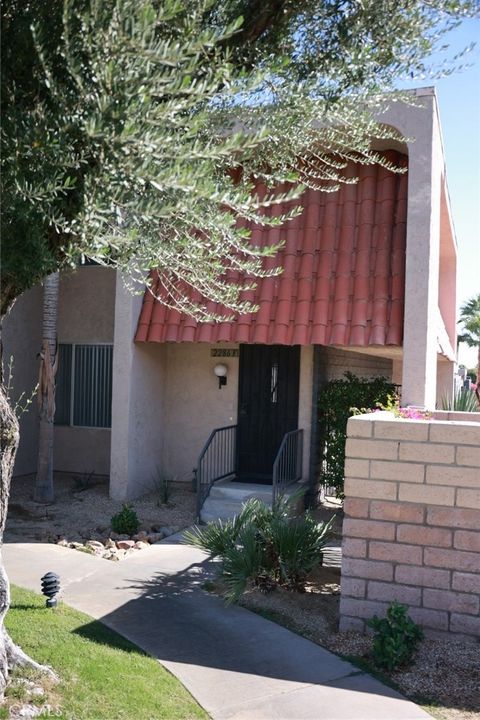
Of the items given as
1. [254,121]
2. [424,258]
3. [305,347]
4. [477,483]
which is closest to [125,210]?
[254,121]

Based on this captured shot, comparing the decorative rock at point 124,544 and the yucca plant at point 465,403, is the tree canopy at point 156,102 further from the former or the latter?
the yucca plant at point 465,403

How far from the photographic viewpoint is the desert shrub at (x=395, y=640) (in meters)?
5.14

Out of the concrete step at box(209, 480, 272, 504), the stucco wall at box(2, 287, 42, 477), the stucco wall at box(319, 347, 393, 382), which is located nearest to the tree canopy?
the concrete step at box(209, 480, 272, 504)

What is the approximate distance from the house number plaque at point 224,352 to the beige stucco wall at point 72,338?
2.06m

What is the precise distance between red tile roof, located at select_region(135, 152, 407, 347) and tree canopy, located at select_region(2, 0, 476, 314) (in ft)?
15.6

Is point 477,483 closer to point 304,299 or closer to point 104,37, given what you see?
point 104,37

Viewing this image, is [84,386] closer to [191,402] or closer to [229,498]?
[191,402]

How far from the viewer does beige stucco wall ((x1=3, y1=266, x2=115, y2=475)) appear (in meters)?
13.0

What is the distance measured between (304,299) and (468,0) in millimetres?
5741

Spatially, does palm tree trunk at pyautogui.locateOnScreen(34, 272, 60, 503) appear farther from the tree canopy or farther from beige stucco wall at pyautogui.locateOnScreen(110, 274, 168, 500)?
the tree canopy

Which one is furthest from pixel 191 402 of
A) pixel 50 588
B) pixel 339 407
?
pixel 50 588

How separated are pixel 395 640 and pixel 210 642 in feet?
4.78

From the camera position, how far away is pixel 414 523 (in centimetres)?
586

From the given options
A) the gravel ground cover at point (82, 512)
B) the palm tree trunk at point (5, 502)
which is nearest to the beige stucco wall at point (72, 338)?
the gravel ground cover at point (82, 512)
